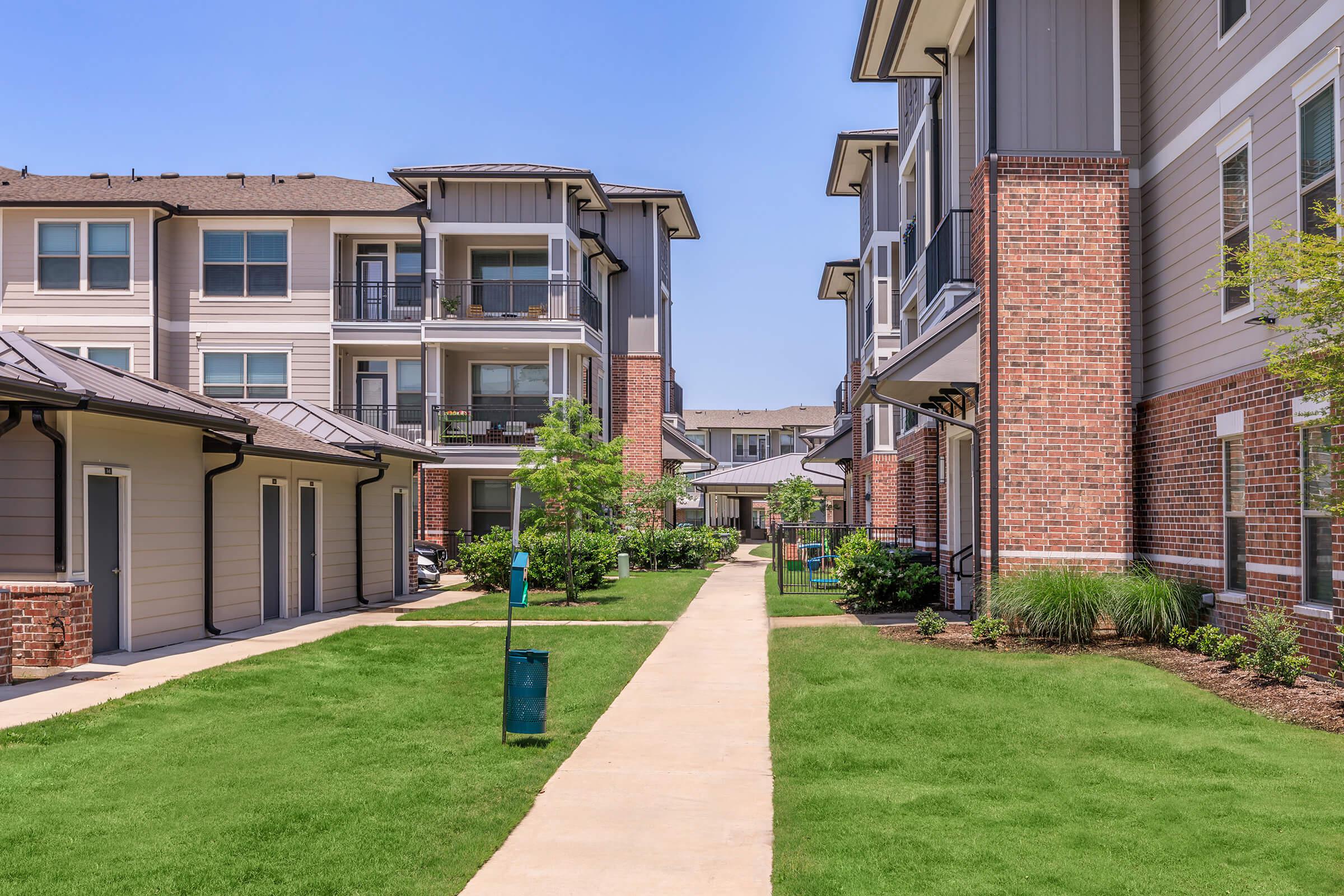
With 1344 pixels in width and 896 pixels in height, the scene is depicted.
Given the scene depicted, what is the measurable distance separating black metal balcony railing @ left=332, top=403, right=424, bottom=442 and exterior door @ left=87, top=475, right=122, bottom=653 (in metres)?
16.9

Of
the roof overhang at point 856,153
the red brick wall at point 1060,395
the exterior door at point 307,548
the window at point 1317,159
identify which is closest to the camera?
the window at point 1317,159

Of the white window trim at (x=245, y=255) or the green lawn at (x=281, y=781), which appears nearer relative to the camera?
the green lawn at (x=281, y=781)

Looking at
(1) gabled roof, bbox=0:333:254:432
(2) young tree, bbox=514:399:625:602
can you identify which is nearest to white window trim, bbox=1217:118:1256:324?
(1) gabled roof, bbox=0:333:254:432

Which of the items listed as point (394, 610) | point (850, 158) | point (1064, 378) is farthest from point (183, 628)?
point (850, 158)

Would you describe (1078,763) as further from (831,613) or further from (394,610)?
(394,610)

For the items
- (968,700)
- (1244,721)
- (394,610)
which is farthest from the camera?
(394,610)

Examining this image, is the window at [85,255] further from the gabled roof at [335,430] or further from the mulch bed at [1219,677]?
the mulch bed at [1219,677]

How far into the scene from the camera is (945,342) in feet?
48.7

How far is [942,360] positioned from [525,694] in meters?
8.07

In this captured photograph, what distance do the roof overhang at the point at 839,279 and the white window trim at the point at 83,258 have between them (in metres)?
21.0

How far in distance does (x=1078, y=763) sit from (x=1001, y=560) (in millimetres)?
6144

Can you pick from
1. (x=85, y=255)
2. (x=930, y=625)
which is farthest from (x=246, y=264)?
(x=930, y=625)

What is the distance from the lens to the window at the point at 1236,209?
1150 cm

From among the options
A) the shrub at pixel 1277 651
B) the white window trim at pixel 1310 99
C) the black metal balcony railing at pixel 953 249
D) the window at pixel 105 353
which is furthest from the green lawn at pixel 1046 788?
the window at pixel 105 353
